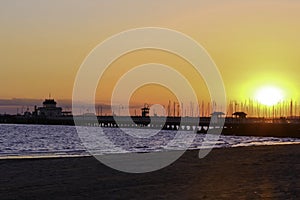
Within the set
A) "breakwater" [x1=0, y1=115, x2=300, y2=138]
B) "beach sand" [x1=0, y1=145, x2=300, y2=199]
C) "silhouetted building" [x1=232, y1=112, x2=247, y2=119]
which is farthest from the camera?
"silhouetted building" [x1=232, y1=112, x2=247, y2=119]

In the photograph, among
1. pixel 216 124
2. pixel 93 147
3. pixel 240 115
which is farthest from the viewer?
pixel 240 115

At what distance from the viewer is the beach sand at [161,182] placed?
11.4 meters

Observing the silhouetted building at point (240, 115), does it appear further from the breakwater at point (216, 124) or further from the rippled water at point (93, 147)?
the rippled water at point (93, 147)

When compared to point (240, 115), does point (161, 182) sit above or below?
below

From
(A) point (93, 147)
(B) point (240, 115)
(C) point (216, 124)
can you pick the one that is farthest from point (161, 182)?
(B) point (240, 115)

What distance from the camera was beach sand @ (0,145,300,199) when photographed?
449 inches

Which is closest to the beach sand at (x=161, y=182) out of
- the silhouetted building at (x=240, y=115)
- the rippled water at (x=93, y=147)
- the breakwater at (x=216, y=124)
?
the rippled water at (x=93, y=147)

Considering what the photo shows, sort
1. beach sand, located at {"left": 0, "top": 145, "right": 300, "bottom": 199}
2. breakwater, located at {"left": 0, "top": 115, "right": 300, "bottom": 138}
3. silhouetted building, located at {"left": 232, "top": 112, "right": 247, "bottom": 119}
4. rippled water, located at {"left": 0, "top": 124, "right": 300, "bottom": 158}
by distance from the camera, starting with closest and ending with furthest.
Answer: beach sand, located at {"left": 0, "top": 145, "right": 300, "bottom": 199} < rippled water, located at {"left": 0, "top": 124, "right": 300, "bottom": 158} < breakwater, located at {"left": 0, "top": 115, "right": 300, "bottom": 138} < silhouetted building, located at {"left": 232, "top": 112, "right": 247, "bottom": 119}

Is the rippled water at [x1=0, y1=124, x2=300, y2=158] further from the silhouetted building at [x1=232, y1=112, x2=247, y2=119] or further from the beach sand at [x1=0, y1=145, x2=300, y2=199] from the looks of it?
the silhouetted building at [x1=232, y1=112, x2=247, y2=119]

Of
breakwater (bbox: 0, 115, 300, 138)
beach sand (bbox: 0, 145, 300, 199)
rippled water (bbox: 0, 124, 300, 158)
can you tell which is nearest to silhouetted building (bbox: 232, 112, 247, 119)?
breakwater (bbox: 0, 115, 300, 138)

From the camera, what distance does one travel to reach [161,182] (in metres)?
13.7

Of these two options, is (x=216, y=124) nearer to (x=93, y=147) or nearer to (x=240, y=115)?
(x=240, y=115)

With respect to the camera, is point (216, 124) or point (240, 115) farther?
point (240, 115)

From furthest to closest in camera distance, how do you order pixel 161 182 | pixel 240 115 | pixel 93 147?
1. pixel 240 115
2. pixel 93 147
3. pixel 161 182
